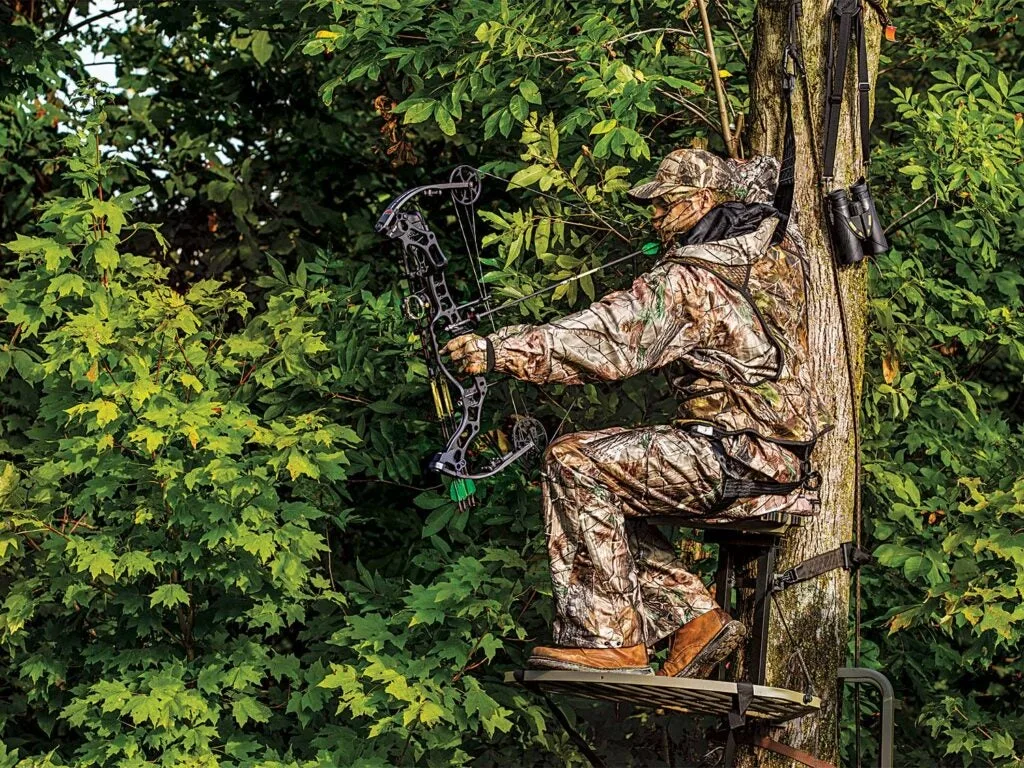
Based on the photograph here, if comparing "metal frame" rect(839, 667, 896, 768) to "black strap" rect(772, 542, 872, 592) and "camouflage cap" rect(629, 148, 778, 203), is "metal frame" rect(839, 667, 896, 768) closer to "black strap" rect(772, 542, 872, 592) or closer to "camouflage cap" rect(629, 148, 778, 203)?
"black strap" rect(772, 542, 872, 592)

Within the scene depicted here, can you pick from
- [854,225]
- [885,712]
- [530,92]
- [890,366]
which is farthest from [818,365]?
[530,92]

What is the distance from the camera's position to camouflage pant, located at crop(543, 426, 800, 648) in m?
6.24

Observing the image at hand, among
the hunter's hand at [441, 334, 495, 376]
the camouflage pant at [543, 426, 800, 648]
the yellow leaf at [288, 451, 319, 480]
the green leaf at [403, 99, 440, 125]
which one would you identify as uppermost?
the green leaf at [403, 99, 440, 125]


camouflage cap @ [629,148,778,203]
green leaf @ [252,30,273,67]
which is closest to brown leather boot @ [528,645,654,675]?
camouflage cap @ [629,148,778,203]

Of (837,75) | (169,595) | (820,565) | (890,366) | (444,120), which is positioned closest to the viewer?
(820,565)

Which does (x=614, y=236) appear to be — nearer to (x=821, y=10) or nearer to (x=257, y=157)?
(x=821, y=10)

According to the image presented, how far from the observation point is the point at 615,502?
631cm

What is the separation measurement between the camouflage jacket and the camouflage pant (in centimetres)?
14

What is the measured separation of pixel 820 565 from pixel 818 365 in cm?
76

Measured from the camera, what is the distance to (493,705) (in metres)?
7.82

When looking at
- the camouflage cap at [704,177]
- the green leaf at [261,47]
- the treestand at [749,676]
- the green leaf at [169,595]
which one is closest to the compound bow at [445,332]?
the camouflage cap at [704,177]

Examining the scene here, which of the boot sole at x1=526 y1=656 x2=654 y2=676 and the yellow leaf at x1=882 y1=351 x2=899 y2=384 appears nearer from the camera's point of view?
the boot sole at x1=526 y1=656 x2=654 y2=676

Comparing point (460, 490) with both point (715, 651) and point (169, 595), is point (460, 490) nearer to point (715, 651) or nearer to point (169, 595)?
point (715, 651)

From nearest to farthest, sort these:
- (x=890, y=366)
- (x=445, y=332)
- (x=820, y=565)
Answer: (x=445, y=332) < (x=820, y=565) < (x=890, y=366)
